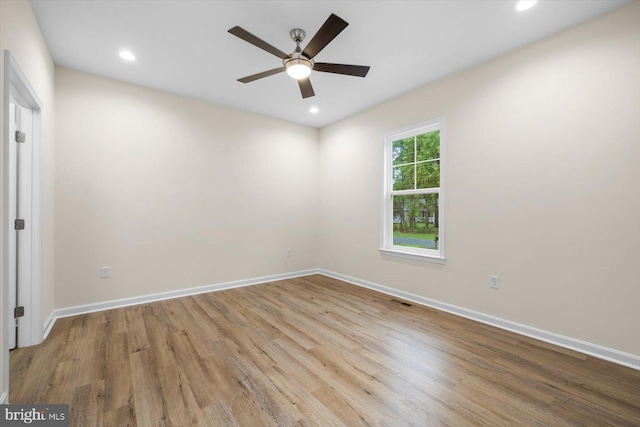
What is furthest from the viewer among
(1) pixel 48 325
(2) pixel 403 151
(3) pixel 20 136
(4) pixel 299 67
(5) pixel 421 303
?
(2) pixel 403 151

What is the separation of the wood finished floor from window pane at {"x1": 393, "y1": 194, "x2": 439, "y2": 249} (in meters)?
1.05

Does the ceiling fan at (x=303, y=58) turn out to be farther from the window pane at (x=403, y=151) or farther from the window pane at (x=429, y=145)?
the window pane at (x=403, y=151)

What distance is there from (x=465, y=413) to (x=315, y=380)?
95cm

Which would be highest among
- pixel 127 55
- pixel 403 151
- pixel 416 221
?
pixel 127 55

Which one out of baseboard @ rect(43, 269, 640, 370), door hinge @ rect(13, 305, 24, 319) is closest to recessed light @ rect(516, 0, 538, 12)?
baseboard @ rect(43, 269, 640, 370)

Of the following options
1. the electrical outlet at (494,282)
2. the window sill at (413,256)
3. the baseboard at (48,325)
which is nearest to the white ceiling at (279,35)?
the window sill at (413,256)

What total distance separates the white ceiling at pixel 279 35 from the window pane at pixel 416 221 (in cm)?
153

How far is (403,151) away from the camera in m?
3.99

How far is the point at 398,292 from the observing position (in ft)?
12.7

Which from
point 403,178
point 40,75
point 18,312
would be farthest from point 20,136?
point 403,178

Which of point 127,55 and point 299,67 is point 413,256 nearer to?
point 299,67

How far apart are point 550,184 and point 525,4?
153 cm

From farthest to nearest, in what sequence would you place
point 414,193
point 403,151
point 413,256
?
point 403,151
point 414,193
point 413,256

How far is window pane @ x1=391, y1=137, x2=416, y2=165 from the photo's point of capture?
3.88 meters
